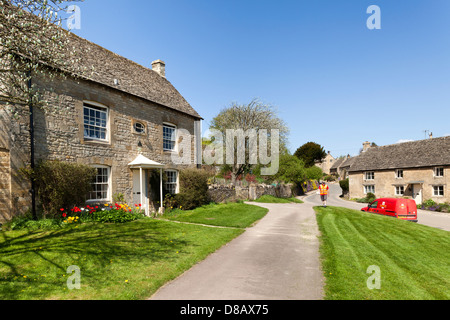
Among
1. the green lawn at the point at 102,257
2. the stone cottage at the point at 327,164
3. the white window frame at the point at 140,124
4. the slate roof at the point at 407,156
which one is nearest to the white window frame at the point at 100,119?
the white window frame at the point at 140,124

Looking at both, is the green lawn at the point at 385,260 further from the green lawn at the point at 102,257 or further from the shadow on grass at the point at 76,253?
the shadow on grass at the point at 76,253

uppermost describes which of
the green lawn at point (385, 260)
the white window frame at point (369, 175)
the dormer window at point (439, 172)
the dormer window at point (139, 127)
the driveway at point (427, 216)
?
the dormer window at point (139, 127)

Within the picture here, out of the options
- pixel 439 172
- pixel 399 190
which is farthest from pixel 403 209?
Result: pixel 399 190

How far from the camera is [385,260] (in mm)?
7004

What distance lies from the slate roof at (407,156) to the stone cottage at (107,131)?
87.9 feet

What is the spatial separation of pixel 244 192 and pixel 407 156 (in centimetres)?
2237

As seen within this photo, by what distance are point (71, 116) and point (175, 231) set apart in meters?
7.20

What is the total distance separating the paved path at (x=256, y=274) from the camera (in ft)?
15.2

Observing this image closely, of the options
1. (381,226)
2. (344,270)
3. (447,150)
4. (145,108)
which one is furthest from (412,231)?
(447,150)

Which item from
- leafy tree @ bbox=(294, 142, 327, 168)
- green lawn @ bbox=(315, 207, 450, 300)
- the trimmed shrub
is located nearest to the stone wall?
the trimmed shrub

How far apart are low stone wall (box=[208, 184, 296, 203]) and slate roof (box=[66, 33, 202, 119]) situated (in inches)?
239
